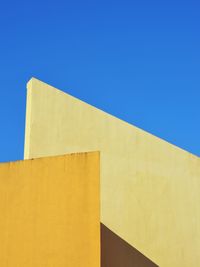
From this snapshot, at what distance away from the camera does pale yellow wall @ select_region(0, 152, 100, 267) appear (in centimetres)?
658

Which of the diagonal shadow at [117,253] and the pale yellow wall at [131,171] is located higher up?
the pale yellow wall at [131,171]

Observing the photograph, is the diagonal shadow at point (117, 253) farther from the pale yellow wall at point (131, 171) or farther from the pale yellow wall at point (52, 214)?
the pale yellow wall at point (52, 214)

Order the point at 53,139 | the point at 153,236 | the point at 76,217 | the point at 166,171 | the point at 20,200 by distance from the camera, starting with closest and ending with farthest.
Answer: the point at 76,217
the point at 20,200
the point at 53,139
the point at 153,236
the point at 166,171

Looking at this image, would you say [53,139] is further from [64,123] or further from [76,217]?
[76,217]

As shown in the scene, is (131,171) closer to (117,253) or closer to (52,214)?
(117,253)

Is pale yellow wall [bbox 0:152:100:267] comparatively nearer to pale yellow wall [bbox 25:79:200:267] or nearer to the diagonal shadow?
pale yellow wall [bbox 25:79:200:267]

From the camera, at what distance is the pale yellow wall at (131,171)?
9617 millimetres

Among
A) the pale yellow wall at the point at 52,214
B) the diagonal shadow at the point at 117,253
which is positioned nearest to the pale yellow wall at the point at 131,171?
the diagonal shadow at the point at 117,253

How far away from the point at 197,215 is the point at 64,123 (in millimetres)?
4360

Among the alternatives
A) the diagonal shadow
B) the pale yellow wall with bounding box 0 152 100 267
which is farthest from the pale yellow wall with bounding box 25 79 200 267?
the pale yellow wall with bounding box 0 152 100 267

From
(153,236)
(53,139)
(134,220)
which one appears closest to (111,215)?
(134,220)

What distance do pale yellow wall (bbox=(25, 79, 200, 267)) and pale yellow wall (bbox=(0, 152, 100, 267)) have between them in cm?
214

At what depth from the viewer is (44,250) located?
6.76 metres

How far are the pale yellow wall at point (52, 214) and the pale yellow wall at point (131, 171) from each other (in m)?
2.14
